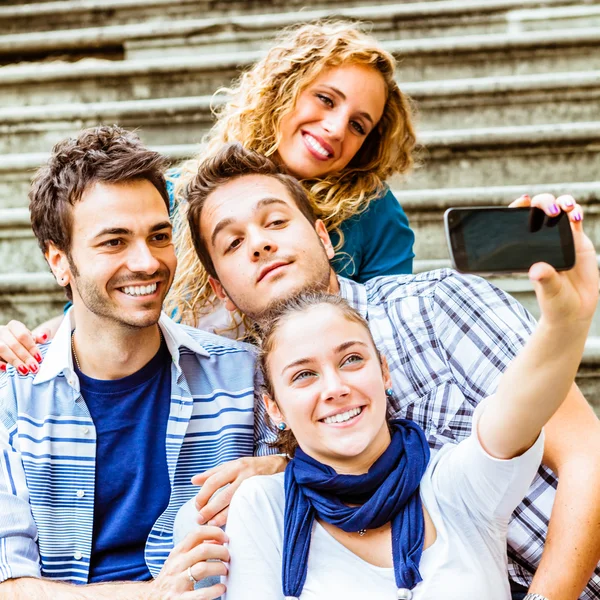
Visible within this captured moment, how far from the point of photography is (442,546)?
1.31 m

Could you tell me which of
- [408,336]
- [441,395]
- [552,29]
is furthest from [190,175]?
[552,29]

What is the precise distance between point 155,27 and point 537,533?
2.81m

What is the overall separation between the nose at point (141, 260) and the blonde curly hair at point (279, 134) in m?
0.45

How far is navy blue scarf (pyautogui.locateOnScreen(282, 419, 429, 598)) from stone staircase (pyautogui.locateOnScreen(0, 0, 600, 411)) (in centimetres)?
113

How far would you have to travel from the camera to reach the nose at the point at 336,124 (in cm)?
223

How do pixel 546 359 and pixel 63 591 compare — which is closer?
pixel 546 359

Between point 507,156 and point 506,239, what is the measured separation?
1896 mm

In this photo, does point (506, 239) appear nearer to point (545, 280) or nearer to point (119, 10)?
point (545, 280)

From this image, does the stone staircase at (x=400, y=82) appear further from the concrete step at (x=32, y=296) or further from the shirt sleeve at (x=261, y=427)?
the shirt sleeve at (x=261, y=427)

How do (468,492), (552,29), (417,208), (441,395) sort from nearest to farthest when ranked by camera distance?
1. (468,492)
2. (441,395)
3. (417,208)
4. (552,29)

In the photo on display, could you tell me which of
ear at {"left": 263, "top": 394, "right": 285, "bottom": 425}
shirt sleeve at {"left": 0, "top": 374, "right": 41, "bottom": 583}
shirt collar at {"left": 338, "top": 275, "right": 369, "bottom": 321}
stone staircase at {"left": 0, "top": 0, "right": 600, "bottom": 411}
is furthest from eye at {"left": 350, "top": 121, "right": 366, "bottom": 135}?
shirt sleeve at {"left": 0, "top": 374, "right": 41, "bottom": 583}

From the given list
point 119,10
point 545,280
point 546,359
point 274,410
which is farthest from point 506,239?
point 119,10

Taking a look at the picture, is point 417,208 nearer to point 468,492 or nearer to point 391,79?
point 391,79

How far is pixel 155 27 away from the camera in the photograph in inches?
138
